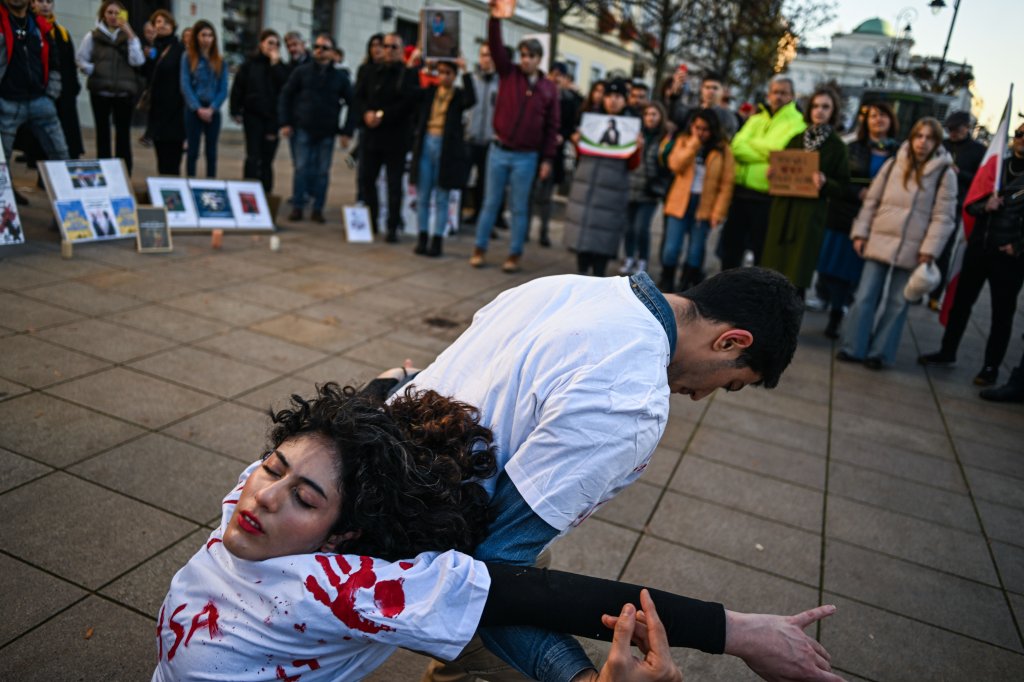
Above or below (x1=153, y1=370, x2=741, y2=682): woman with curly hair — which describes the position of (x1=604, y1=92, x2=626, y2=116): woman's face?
above

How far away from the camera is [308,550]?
162cm

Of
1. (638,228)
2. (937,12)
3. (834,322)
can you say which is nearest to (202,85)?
(638,228)

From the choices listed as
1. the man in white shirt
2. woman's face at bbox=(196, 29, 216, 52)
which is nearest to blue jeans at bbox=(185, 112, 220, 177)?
woman's face at bbox=(196, 29, 216, 52)

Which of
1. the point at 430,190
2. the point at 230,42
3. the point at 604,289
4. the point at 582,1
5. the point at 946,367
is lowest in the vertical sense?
the point at 946,367

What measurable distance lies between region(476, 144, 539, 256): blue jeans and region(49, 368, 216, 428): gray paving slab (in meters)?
4.47

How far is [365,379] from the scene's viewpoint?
16.1ft

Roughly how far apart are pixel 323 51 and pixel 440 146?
176cm

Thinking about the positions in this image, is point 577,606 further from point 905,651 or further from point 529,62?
point 529,62

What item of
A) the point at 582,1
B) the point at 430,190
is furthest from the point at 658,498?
the point at 582,1

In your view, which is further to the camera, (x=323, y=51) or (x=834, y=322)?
(x=323, y=51)

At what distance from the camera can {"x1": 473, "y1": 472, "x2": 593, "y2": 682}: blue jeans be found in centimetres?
157

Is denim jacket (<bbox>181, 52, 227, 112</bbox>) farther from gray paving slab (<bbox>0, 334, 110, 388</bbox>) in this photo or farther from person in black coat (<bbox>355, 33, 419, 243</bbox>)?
gray paving slab (<bbox>0, 334, 110, 388</bbox>)

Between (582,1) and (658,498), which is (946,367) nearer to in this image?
(658,498)

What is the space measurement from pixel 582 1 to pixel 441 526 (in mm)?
14013
